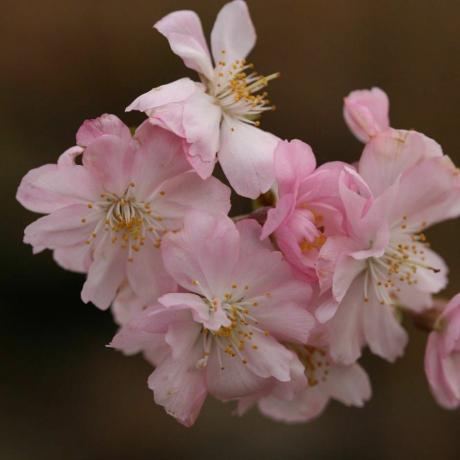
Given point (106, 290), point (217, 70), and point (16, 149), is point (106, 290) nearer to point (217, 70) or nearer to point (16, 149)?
point (217, 70)

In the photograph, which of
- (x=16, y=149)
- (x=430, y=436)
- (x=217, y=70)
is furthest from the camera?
(x=430, y=436)

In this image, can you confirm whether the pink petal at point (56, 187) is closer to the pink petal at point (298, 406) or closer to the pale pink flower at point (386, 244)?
the pale pink flower at point (386, 244)

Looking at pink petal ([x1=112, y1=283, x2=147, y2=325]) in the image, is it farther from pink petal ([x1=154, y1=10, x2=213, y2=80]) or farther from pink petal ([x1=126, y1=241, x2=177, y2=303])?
pink petal ([x1=154, y1=10, x2=213, y2=80])

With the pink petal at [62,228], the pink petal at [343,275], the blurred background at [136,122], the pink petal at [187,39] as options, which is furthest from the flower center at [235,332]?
the blurred background at [136,122]

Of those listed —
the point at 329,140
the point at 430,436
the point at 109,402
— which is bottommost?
the point at 430,436

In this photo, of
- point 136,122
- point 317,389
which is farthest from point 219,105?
point 136,122

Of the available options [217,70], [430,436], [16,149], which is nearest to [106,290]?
[217,70]

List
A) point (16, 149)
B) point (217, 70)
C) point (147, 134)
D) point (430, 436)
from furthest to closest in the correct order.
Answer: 1. point (430, 436)
2. point (16, 149)
3. point (217, 70)
4. point (147, 134)
